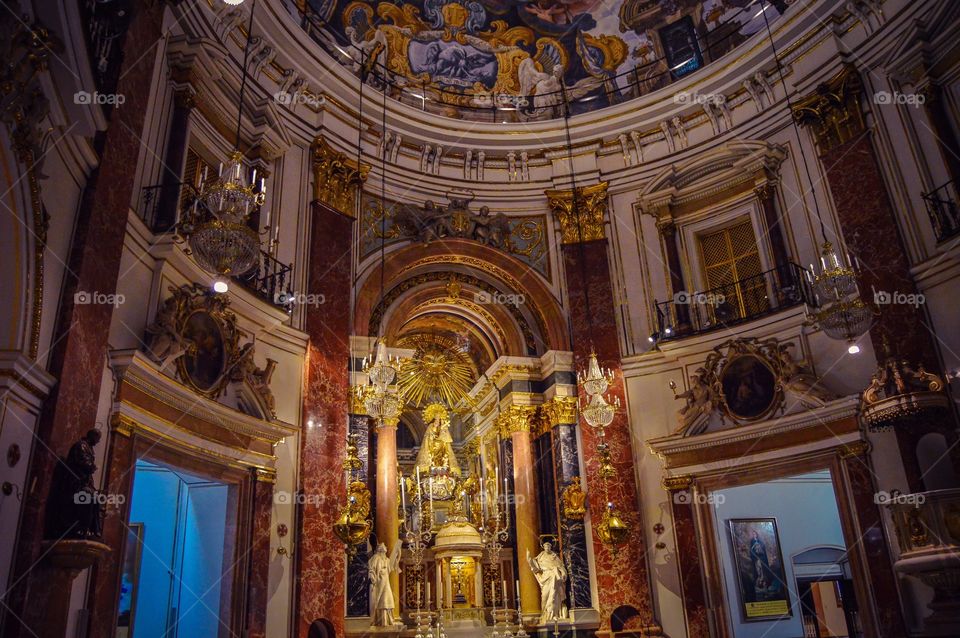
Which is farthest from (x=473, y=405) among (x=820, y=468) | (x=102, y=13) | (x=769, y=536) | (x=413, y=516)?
(x=102, y=13)

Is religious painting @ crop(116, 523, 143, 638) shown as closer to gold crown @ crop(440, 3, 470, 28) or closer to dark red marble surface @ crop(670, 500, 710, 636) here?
dark red marble surface @ crop(670, 500, 710, 636)

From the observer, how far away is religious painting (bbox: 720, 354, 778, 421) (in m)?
11.8

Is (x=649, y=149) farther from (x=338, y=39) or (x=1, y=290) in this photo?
(x=1, y=290)

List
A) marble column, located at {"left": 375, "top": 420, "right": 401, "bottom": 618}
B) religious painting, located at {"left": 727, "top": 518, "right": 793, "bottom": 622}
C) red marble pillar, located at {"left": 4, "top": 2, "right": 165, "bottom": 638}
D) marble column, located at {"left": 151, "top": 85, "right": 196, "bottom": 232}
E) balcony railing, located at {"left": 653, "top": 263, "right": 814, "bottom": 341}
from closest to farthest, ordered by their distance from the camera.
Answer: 1. red marble pillar, located at {"left": 4, "top": 2, "right": 165, "bottom": 638}
2. marble column, located at {"left": 151, "top": 85, "right": 196, "bottom": 232}
3. balcony railing, located at {"left": 653, "top": 263, "right": 814, "bottom": 341}
4. marble column, located at {"left": 375, "top": 420, "right": 401, "bottom": 618}
5. religious painting, located at {"left": 727, "top": 518, "right": 793, "bottom": 622}

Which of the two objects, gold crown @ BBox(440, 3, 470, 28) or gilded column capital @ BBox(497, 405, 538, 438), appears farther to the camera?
gold crown @ BBox(440, 3, 470, 28)

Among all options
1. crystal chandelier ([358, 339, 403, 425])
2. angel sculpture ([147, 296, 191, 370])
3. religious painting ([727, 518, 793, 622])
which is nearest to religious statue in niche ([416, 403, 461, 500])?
crystal chandelier ([358, 339, 403, 425])

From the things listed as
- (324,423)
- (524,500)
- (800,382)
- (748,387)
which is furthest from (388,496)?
(800,382)

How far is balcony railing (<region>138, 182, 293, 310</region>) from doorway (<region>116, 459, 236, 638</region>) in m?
2.81

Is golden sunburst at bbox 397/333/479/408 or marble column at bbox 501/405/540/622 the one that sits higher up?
golden sunburst at bbox 397/333/479/408

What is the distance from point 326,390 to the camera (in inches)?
463

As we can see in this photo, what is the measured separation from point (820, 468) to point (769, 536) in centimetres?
357

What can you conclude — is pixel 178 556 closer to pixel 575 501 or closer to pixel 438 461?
pixel 438 461

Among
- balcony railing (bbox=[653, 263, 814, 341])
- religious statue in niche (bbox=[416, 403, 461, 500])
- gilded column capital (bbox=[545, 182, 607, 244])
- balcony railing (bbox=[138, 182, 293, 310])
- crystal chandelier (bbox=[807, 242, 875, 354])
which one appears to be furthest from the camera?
gilded column capital (bbox=[545, 182, 607, 244])

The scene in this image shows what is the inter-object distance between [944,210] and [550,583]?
820 cm
